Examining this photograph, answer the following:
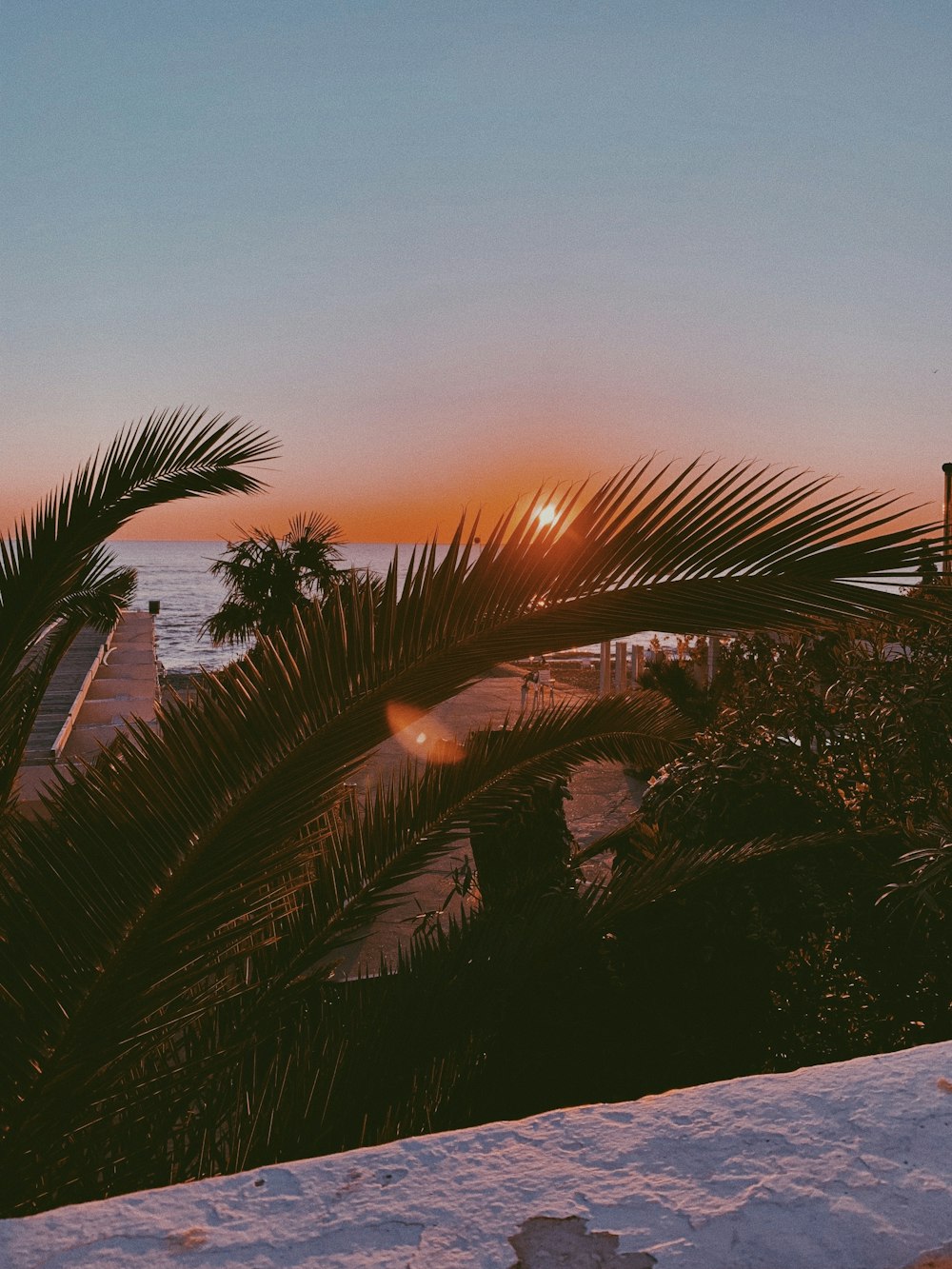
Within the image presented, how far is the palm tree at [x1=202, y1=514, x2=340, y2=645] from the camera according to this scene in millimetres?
13102

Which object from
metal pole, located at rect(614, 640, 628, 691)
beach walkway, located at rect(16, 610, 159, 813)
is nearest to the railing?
beach walkway, located at rect(16, 610, 159, 813)

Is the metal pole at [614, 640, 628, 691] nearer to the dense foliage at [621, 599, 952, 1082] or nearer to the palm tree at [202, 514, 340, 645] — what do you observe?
the palm tree at [202, 514, 340, 645]

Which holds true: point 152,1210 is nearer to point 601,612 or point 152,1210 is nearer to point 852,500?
point 601,612

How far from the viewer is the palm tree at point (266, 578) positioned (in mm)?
13102

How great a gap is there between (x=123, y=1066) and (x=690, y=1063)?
232cm

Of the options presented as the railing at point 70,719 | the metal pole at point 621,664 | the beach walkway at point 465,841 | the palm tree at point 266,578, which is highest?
the palm tree at point 266,578

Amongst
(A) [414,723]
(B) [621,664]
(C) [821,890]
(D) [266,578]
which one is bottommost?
(C) [821,890]

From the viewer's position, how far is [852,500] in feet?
6.12

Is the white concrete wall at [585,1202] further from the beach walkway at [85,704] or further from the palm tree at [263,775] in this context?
the beach walkway at [85,704]

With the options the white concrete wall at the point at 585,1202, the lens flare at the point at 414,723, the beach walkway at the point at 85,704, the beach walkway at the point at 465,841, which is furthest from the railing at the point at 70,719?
the white concrete wall at the point at 585,1202

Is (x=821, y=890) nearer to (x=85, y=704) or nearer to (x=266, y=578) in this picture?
(x=85, y=704)

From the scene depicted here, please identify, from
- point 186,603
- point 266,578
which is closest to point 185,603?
point 186,603

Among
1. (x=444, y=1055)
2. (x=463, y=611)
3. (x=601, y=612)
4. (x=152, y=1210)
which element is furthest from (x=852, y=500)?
(x=444, y=1055)

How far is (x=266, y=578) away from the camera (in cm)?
1321
